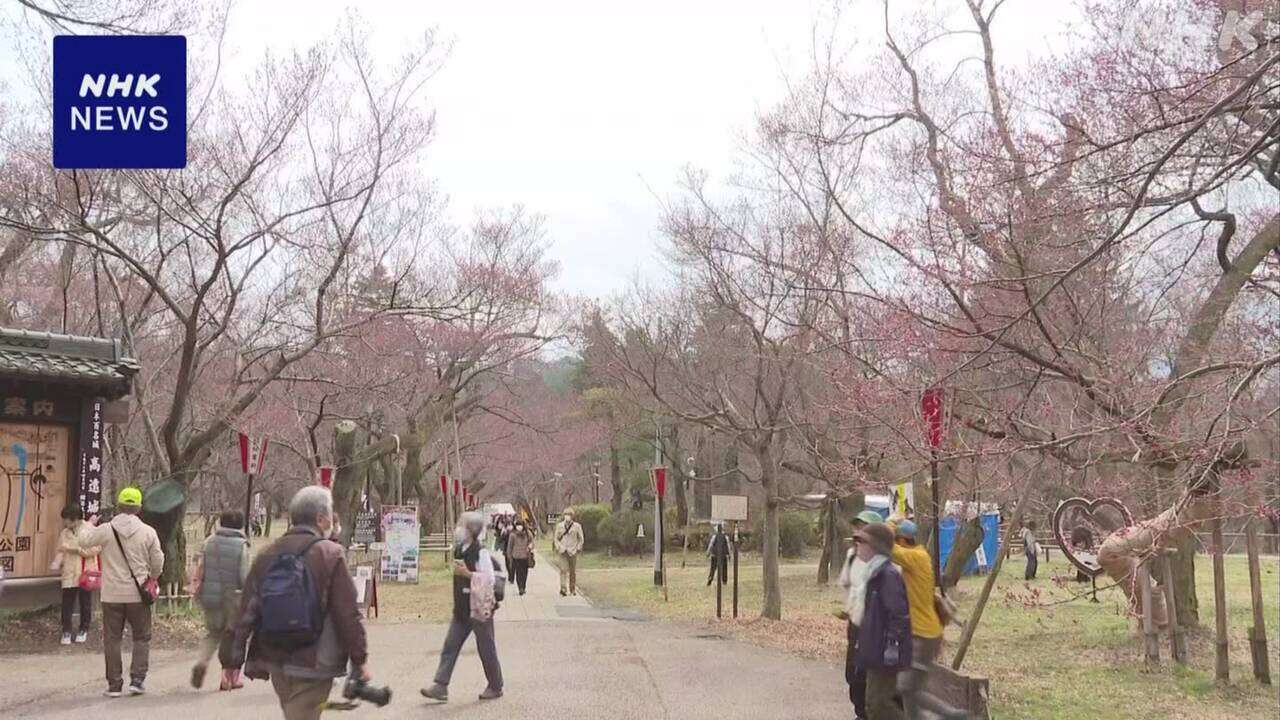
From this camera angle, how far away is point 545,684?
31.2 feet

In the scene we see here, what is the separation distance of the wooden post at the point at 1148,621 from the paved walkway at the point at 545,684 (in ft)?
11.4

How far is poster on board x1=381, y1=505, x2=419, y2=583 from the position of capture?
80.2ft

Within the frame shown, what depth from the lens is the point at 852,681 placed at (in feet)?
25.5

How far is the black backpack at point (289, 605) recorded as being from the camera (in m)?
4.83

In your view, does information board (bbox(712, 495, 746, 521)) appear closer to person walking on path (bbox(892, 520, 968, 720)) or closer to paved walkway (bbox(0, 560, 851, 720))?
paved walkway (bbox(0, 560, 851, 720))

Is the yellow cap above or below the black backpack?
above

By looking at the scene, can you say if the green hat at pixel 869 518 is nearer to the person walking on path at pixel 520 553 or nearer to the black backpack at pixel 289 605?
the black backpack at pixel 289 605

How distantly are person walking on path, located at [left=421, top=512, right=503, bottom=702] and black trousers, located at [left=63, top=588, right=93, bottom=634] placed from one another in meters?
5.39

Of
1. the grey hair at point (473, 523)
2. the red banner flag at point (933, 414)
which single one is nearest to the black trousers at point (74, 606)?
the grey hair at point (473, 523)

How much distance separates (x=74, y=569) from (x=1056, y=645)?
1186 centimetres

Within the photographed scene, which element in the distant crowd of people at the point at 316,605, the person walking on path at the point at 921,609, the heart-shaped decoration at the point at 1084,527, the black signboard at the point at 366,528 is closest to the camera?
the distant crowd of people at the point at 316,605

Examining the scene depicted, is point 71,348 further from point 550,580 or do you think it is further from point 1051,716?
point 550,580

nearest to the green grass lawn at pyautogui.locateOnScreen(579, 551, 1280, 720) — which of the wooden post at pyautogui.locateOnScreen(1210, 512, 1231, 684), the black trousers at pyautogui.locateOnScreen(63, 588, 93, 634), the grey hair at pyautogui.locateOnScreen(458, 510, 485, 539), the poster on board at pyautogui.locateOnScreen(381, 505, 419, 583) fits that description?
the wooden post at pyautogui.locateOnScreen(1210, 512, 1231, 684)

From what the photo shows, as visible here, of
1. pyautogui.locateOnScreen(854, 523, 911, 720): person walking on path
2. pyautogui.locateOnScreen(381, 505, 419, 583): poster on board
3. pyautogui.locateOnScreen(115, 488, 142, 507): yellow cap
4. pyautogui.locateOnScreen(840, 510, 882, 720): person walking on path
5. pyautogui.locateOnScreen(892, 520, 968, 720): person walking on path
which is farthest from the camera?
pyautogui.locateOnScreen(381, 505, 419, 583): poster on board
